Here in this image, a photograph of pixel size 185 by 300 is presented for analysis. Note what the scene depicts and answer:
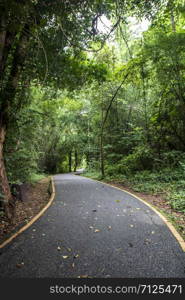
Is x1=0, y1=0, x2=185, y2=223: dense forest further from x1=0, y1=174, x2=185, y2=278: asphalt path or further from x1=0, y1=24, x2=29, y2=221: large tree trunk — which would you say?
x1=0, y1=174, x2=185, y2=278: asphalt path

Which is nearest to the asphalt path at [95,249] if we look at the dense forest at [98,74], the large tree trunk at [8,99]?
the large tree trunk at [8,99]

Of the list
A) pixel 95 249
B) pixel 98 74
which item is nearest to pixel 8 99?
pixel 98 74

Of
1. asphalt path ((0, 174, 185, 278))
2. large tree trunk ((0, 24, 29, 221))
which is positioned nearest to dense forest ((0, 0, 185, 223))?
large tree trunk ((0, 24, 29, 221))

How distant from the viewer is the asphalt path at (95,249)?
6.63 ft

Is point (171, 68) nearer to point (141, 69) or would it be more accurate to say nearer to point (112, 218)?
point (141, 69)

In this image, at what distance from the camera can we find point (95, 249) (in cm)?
253

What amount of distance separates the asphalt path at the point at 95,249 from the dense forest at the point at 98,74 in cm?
148

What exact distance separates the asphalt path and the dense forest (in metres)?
1.48

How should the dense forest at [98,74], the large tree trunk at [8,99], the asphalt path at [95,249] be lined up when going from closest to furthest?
the asphalt path at [95,249]
the dense forest at [98,74]
the large tree trunk at [8,99]

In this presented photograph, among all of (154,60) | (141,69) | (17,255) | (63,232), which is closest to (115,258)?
(63,232)

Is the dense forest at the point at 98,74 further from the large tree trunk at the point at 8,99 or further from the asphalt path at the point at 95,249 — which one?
the asphalt path at the point at 95,249

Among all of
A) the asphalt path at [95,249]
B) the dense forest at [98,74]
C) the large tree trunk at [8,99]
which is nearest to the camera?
the asphalt path at [95,249]

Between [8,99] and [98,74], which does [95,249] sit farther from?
[98,74]

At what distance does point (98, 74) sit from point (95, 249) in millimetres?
6527
